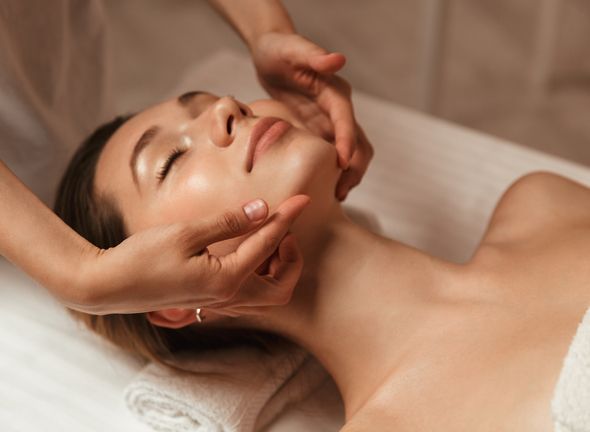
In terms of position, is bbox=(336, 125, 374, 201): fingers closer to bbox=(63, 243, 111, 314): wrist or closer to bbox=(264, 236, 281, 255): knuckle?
bbox=(264, 236, 281, 255): knuckle

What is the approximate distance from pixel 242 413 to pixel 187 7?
2799 mm

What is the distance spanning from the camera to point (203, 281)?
772 mm

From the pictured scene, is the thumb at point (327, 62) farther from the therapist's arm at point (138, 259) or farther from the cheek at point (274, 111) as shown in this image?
the therapist's arm at point (138, 259)

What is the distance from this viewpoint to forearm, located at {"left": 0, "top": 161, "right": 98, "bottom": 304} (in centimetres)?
79

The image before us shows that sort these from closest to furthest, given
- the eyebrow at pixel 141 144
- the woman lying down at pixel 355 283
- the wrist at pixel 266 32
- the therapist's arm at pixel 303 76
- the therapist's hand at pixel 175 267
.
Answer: the therapist's hand at pixel 175 267, the woman lying down at pixel 355 283, the eyebrow at pixel 141 144, the therapist's arm at pixel 303 76, the wrist at pixel 266 32

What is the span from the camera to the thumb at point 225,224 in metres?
0.78

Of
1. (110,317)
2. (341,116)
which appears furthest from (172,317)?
(341,116)

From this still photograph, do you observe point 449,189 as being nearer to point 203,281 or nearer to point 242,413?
point 242,413

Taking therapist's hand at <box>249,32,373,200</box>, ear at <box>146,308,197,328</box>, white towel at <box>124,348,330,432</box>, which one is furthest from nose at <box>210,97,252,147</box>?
white towel at <box>124,348,330,432</box>

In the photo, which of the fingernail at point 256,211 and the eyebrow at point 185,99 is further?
the eyebrow at point 185,99

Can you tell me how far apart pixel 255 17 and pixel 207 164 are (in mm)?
555

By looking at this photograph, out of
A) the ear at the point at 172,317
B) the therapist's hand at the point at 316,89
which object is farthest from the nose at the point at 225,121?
the ear at the point at 172,317

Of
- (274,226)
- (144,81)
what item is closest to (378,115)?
(274,226)

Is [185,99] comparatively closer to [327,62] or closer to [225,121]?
[225,121]
